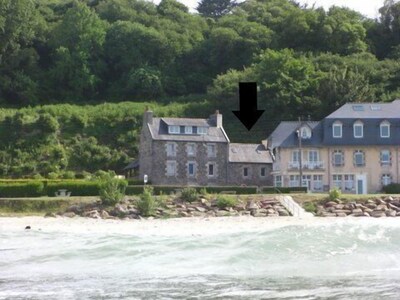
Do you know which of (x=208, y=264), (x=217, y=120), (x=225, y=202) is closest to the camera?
(x=208, y=264)

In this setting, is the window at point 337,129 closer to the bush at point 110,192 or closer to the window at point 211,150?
the window at point 211,150

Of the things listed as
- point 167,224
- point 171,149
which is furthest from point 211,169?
point 167,224

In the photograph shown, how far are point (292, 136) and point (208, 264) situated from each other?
3211cm

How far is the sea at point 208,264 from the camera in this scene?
60.8 ft

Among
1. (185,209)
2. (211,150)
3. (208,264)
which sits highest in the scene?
(211,150)

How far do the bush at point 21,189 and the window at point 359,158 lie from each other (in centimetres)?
2083

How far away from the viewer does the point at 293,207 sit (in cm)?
4078

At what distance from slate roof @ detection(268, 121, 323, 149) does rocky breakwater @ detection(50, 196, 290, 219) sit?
12676 mm

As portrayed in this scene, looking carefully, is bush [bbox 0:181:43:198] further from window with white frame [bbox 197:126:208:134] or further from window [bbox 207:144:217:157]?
window with white frame [bbox 197:126:208:134]

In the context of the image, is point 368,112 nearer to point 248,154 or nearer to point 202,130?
point 248,154

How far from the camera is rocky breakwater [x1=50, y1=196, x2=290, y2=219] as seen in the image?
3938 centimetres

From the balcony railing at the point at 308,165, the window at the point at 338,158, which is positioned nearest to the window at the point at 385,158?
the window at the point at 338,158

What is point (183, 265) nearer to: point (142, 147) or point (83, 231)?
point (83, 231)

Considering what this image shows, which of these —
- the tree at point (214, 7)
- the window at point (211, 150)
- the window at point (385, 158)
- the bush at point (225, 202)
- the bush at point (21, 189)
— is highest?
the tree at point (214, 7)
